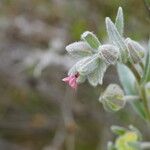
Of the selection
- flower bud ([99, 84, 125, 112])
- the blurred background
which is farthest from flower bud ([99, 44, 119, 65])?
the blurred background

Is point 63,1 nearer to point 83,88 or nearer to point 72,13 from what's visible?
point 72,13

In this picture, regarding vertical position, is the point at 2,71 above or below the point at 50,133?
above

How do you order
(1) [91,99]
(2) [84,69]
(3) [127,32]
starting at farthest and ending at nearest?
1. (1) [91,99]
2. (3) [127,32]
3. (2) [84,69]

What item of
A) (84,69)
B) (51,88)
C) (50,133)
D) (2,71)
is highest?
(2,71)

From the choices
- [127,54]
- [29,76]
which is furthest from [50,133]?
[127,54]

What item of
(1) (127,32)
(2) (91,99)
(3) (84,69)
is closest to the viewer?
(3) (84,69)

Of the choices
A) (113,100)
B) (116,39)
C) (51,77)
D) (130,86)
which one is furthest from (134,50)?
(51,77)

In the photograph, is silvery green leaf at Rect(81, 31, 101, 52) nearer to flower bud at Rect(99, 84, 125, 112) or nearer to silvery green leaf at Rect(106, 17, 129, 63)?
silvery green leaf at Rect(106, 17, 129, 63)
